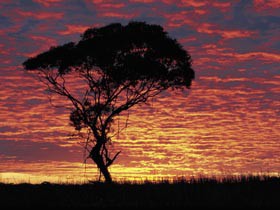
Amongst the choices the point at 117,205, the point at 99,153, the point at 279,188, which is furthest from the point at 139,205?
the point at 99,153

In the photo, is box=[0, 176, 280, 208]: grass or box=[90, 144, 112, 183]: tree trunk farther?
box=[90, 144, 112, 183]: tree trunk

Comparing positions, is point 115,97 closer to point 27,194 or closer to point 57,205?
point 27,194

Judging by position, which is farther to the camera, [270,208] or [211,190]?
[211,190]

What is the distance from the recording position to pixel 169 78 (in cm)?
4012

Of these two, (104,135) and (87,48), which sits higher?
(87,48)

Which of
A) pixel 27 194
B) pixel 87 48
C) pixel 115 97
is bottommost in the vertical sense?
pixel 27 194

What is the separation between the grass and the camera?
745 inches

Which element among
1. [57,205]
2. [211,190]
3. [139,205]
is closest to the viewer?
[139,205]

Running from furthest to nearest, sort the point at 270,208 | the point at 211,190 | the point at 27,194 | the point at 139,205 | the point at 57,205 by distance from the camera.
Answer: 1. the point at 27,194
2. the point at 211,190
3. the point at 57,205
4. the point at 139,205
5. the point at 270,208

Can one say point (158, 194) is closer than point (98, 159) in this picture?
Yes

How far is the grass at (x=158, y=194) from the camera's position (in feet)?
62.1

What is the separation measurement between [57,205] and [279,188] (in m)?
10.1

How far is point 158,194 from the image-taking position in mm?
21438

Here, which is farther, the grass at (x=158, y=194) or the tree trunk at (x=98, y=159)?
the tree trunk at (x=98, y=159)
